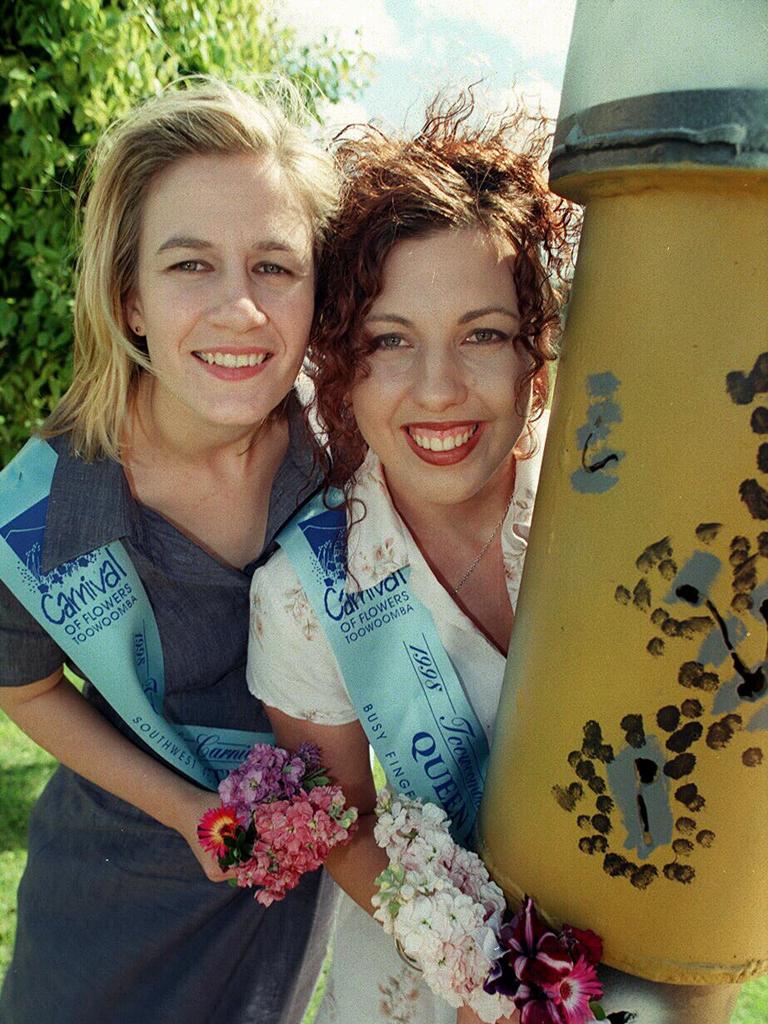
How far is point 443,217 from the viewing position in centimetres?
170

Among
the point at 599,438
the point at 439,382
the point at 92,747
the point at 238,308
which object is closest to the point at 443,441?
the point at 439,382

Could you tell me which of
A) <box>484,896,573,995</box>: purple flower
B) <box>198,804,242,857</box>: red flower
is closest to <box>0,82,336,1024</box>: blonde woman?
<box>198,804,242,857</box>: red flower

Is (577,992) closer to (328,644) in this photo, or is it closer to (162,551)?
(328,644)

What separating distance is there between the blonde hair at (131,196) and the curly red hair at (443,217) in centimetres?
19

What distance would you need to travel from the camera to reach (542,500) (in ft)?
4.12

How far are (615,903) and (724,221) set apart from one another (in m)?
0.79

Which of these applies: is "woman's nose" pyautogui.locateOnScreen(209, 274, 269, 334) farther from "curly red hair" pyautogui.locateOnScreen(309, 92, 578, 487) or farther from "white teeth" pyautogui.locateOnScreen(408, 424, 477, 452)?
"white teeth" pyautogui.locateOnScreen(408, 424, 477, 452)

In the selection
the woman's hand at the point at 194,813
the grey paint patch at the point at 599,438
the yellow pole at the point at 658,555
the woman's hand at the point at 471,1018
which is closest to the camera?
the yellow pole at the point at 658,555

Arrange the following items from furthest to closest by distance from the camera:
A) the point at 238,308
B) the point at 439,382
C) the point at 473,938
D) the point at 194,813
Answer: the point at 194,813, the point at 238,308, the point at 439,382, the point at 473,938

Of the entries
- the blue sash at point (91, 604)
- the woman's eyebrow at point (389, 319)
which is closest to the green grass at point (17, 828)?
the blue sash at point (91, 604)

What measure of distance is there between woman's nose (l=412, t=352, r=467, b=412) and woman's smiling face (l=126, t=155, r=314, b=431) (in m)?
0.39

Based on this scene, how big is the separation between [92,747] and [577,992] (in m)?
1.39

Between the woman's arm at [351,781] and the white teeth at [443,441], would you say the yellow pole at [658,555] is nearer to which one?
the white teeth at [443,441]

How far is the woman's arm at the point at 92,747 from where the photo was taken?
221 centimetres
